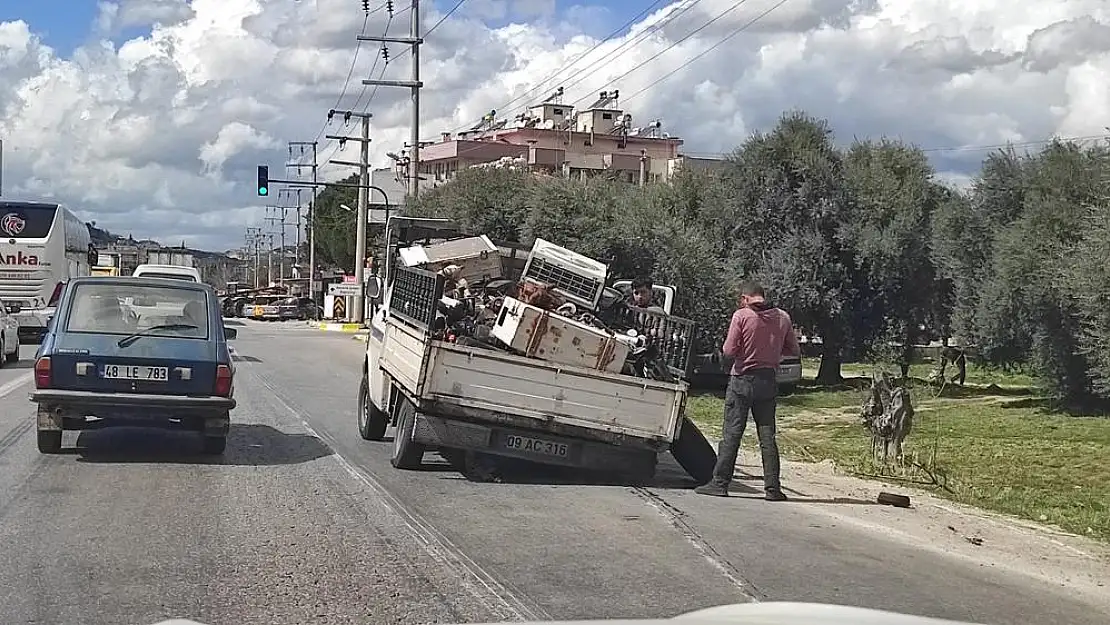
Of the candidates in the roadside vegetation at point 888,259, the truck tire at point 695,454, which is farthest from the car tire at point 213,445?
the roadside vegetation at point 888,259

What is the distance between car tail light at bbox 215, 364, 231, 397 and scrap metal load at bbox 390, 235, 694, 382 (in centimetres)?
189

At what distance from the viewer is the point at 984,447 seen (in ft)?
52.9

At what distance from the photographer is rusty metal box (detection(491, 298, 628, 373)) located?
10859mm

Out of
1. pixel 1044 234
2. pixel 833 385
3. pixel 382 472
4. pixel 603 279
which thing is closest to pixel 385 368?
pixel 382 472

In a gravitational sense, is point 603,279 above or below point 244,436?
above

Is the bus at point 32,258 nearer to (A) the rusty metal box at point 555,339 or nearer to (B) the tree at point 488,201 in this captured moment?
(B) the tree at point 488,201

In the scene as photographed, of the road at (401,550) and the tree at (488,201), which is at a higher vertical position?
the tree at (488,201)

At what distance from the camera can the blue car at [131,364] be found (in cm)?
1085

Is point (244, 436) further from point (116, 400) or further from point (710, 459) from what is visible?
point (710, 459)

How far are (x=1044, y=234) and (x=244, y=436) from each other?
16.1m

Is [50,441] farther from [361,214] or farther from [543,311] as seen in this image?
[361,214]

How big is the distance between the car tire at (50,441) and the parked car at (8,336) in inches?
552

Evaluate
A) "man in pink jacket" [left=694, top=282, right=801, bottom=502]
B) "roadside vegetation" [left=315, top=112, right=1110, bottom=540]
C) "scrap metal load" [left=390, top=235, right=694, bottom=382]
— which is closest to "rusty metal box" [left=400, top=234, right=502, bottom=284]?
"scrap metal load" [left=390, top=235, right=694, bottom=382]

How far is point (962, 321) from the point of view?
26594 mm
